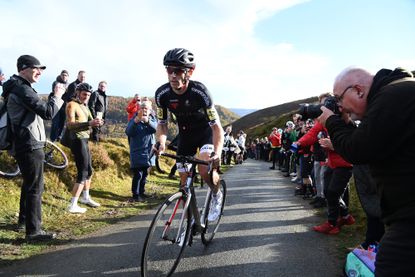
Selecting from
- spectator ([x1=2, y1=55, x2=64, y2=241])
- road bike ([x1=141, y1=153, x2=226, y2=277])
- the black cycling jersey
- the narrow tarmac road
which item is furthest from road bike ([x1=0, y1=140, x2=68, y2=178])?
road bike ([x1=141, y1=153, x2=226, y2=277])

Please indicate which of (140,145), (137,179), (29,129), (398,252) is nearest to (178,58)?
(29,129)

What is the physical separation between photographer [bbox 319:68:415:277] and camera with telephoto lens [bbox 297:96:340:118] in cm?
54

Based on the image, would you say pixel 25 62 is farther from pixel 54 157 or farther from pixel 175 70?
pixel 54 157

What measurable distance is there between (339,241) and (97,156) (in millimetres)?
6767

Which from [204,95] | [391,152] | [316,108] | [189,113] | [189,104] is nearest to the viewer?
[391,152]

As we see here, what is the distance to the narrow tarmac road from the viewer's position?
4293 millimetres

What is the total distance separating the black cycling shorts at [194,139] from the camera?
17.6 ft

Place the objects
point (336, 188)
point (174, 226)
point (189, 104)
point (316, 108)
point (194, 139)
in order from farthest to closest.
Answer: point (336, 188), point (194, 139), point (189, 104), point (174, 226), point (316, 108)

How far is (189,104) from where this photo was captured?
495cm

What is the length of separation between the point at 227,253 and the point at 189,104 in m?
2.21

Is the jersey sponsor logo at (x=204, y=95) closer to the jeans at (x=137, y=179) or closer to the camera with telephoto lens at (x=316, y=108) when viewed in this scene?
the camera with telephoto lens at (x=316, y=108)

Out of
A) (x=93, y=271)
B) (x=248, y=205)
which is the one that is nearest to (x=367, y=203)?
(x=93, y=271)

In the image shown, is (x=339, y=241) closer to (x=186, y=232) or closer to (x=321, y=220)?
(x=321, y=220)

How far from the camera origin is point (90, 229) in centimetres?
605
